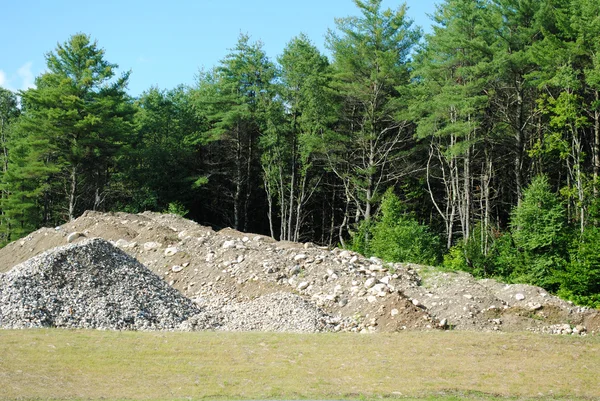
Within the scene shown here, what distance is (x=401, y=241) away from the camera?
23.4 metres

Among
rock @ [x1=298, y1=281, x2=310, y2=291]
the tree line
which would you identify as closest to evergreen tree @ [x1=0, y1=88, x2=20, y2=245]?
the tree line

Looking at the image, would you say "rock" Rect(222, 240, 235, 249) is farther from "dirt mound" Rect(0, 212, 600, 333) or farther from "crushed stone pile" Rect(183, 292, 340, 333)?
"crushed stone pile" Rect(183, 292, 340, 333)

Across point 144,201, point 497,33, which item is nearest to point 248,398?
point 497,33

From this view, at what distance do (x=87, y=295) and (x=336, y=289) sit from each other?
603 cm

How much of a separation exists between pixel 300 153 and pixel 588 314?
21700 mm

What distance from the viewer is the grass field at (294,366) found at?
917cm

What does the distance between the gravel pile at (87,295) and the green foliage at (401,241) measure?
10004 mm

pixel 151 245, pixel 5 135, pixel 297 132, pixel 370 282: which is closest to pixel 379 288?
pixel 370 282

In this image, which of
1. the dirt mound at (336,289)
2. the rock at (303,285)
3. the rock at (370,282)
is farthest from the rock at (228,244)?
the rock at (370,282)

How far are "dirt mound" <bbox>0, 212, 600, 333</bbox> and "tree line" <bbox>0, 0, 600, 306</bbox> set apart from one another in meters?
4.62

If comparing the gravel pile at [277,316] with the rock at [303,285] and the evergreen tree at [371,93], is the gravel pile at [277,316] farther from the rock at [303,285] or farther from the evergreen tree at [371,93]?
the evergreen tree at [371,93]

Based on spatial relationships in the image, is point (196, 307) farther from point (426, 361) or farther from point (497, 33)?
point (497, 33)

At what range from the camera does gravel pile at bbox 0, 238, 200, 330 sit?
1349cm

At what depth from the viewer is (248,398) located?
29.0 ft
